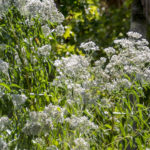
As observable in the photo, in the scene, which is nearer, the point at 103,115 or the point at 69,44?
the point at 103,115

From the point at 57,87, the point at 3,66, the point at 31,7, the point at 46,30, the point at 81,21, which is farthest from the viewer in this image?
the point at 81,21

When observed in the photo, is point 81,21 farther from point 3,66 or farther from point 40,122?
point 40,122

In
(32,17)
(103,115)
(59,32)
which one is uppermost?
(32,17)

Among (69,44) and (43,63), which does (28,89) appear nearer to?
(43,63)

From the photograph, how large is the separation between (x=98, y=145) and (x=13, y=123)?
0.66 meters

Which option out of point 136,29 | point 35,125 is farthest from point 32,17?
point 136,29

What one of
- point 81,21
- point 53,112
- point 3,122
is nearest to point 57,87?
point 53,112

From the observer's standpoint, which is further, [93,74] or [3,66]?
[93,74]

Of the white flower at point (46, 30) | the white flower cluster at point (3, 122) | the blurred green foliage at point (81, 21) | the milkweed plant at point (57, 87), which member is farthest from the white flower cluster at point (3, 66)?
the blurred green foliage at point (81, 21)

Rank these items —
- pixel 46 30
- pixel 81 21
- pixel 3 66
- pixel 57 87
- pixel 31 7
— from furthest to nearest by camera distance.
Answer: pixel 81 21
pixel 46 30
pixel 57 87
pixel 31 7
pixel 3 66

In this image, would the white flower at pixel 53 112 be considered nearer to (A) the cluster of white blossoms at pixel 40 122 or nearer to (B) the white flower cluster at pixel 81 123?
(A) the cluster of white blossoms at pixel 40 122

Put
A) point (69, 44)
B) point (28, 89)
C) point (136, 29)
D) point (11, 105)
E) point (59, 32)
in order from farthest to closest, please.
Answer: point (69, 44) → point (136, 29) → point (59, 32) → point (28, 89) → point (11, 105)

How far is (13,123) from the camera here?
2.07 m

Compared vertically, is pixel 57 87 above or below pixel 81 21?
below
